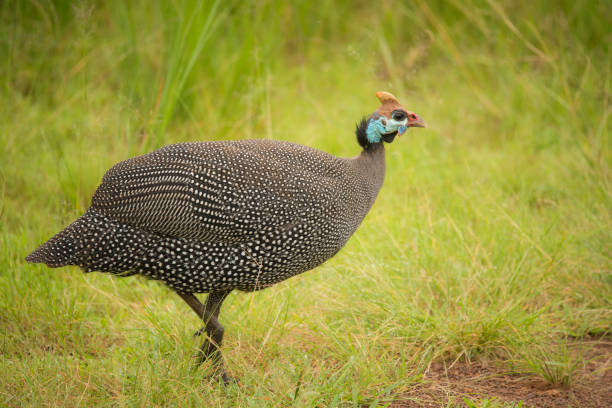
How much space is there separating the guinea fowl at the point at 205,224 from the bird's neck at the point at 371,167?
0.30 metres

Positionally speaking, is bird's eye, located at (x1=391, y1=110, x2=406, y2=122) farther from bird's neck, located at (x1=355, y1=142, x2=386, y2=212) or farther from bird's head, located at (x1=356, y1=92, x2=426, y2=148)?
bird's neck, located at (x1=355, y1=142, x2=386, y2=212)

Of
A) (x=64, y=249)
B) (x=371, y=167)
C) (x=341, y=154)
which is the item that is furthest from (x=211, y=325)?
(x=341, y=154)

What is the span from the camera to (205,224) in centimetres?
285

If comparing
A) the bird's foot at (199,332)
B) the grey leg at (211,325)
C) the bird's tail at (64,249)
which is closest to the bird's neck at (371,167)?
the grey leg at (211,325)

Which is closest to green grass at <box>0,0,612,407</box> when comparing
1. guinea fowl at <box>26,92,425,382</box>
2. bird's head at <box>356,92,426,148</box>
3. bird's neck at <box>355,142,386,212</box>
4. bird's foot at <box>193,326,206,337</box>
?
bird's foot at <box>193,326,206,337</box>

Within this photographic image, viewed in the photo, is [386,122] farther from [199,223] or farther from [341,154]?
[341,154]

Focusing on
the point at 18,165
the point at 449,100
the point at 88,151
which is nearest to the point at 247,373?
the point at 88,151

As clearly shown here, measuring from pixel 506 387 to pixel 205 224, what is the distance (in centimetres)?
162

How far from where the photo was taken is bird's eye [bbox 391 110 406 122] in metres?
3.30

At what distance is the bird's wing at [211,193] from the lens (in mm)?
2854

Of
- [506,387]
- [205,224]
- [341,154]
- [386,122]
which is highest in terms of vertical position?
[386,122]

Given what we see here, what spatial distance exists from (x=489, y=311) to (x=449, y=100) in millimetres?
3381

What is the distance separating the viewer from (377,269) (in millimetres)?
3678

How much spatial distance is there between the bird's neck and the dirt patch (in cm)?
93
